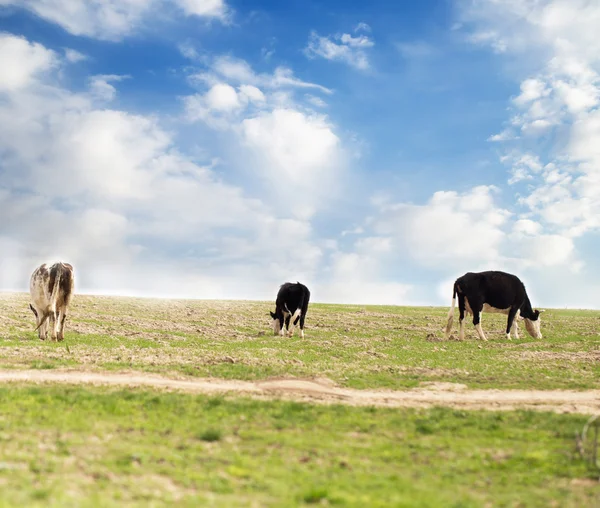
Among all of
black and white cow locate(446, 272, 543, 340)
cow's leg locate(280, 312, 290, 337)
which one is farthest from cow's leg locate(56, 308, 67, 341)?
black and white cow locate(446, 272, 543, 340)

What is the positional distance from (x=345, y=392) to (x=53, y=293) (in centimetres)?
1842

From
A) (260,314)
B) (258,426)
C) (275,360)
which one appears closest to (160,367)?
(275,360)

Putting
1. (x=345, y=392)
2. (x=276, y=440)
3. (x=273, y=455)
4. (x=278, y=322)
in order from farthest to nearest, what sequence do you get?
(x=278, y=322)
(x=345, y=392)
(x=276, y=440)
(x=273, y=455)

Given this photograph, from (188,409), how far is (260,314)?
145 ft

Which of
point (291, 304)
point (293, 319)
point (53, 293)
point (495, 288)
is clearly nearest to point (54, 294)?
point (53, 293)

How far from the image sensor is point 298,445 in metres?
12.0

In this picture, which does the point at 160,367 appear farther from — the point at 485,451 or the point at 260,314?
the point at 260,314

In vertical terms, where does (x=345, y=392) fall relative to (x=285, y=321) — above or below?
below

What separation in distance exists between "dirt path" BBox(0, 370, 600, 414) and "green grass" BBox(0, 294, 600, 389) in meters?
1.09

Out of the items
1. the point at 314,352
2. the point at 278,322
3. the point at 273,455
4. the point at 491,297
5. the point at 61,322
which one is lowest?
the point at 273,455

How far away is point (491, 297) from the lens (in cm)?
3844

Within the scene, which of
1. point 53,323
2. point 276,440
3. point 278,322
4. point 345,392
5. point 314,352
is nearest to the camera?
point 276,440

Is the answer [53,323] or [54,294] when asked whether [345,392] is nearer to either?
[54,294]

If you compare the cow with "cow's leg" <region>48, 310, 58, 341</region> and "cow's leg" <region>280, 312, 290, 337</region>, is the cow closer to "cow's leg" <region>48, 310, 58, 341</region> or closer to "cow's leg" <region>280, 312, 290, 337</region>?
"cow's leg" <region>48, 310, 58, 341</region>
